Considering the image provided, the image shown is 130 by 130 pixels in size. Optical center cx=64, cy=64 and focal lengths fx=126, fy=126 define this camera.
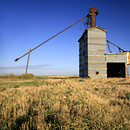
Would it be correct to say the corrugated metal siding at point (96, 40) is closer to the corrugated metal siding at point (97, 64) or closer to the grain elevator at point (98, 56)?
the grain elevator at point (98, 56)

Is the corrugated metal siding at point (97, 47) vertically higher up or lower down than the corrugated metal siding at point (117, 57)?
higher up

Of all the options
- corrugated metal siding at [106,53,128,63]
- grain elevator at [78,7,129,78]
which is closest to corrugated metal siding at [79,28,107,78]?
grain elevator at [78,7,129,78]

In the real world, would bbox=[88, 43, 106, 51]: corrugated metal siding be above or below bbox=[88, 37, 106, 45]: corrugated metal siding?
below

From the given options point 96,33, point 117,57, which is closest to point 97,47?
point 96,33

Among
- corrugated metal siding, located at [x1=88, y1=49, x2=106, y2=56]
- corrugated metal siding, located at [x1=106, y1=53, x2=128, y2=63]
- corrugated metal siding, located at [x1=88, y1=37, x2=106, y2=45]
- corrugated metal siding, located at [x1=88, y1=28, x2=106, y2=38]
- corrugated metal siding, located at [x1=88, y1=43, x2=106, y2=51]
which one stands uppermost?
corrugated metal siding, located at [x1=88, y1=28, x2=106, y2=38]

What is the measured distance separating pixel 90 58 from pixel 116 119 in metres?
18.6

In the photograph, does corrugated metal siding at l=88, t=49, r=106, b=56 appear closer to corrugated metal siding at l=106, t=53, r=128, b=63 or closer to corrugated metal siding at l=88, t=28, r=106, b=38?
corrugated metal siding at l=106, t=53, r=128, b=63

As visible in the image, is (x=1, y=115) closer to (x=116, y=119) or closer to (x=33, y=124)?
(x=33, y=124)

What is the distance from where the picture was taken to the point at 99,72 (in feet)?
70.6

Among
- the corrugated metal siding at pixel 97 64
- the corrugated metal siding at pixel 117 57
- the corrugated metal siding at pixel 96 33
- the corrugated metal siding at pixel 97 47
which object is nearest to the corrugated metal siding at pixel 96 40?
the corrugated metal siding at pixel 96 33

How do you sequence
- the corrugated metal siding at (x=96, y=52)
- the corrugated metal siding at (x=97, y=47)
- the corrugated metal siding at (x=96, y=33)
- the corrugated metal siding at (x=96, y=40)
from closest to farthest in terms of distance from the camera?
the corrugated metal siding at (x=96, y=52), the corrugated metal siding at (x=97, y=47), the corrugated metal siding at (x=96, y=40), the corrugated metal siding at (x=96, y=33)

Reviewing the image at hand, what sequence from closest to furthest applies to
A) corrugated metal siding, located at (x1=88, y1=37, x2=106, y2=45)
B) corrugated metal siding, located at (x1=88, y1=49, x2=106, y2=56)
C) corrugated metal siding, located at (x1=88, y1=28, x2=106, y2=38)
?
1. corrugated metal siding, located at (x1=88, y1=49, x2=106, y2=56)
2. corrugated metal siding, located at (x1=88, y1=37, x2=106, y2=45)
3. corrugated metal siding, located at (x1=88, y1=28, x2=106, y2=38)

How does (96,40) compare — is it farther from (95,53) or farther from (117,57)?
(117,57)

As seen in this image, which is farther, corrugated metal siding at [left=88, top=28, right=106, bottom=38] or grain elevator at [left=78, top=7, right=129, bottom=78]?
corrugated metal siding at [left=88, top=28, right=106, bottom=38]
